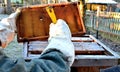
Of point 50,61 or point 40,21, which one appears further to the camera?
point 40,21

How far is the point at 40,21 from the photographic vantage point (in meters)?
4.37

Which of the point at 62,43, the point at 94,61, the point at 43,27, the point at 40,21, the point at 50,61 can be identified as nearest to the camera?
the point at 50,61

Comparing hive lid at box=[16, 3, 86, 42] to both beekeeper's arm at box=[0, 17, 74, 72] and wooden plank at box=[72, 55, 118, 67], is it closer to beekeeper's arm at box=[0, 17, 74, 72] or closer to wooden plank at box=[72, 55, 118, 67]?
wooden plank at box=[72, 55, 118, 67]

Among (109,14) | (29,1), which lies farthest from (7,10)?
(109,14)

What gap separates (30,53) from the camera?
379cm

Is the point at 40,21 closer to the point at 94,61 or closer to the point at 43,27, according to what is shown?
the point at 43,27

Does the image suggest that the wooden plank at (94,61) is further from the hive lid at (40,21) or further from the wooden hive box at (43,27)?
the hive lid at (40,21)

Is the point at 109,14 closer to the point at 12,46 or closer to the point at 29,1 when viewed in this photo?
the point at 12,46

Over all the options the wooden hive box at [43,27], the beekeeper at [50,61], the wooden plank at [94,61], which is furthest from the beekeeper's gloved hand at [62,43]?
the wooden hive box at [43,27]

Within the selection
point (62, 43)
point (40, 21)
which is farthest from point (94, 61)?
point (62, 43)

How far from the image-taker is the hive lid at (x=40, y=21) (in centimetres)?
417

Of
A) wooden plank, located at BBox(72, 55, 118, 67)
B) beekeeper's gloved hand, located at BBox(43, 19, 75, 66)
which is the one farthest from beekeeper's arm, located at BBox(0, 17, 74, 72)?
wooden plank, located at BBox(72, 55, 118, 67)

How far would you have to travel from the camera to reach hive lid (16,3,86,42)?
4.17 meters

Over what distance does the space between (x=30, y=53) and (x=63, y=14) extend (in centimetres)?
81
